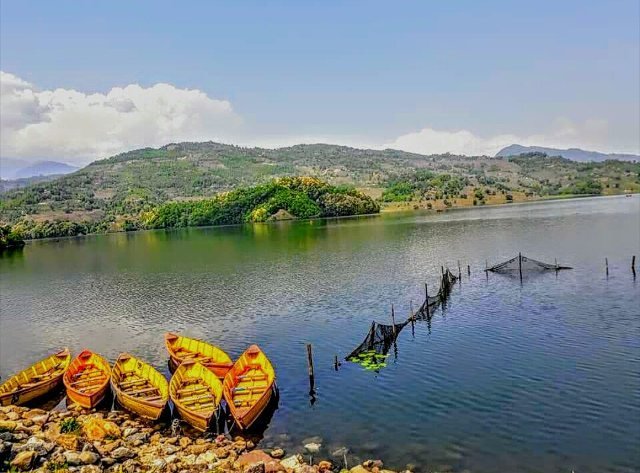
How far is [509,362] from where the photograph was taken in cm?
3375

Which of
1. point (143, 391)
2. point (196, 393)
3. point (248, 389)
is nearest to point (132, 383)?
point (143, 391)

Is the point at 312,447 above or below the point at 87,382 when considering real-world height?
below

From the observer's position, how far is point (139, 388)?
3148 cm

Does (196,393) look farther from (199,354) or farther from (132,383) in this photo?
(199,354)

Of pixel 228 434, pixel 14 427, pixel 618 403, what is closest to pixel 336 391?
pixel 228 434

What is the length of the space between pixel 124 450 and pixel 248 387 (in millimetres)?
8189

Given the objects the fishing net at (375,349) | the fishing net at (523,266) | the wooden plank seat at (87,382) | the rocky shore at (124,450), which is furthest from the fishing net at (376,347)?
the fishing net at (523,266)

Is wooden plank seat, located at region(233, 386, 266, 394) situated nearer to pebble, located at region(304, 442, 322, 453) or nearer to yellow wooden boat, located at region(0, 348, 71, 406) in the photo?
pebble, located at region(304, 442, 322, 453)

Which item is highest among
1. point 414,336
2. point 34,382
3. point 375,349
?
point 34,382

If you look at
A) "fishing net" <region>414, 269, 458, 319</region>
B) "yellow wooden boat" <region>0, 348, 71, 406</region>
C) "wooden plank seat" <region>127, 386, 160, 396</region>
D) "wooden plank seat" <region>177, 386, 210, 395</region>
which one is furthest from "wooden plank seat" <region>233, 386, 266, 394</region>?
"fishing net" <region>414, 269, 458, 319</region>

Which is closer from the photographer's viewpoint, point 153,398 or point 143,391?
point 153,398

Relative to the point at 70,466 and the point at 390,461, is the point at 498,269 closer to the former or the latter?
the point at 390,461

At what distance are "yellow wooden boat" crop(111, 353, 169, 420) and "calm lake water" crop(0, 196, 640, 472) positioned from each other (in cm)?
612

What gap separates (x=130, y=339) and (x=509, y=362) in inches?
1251
